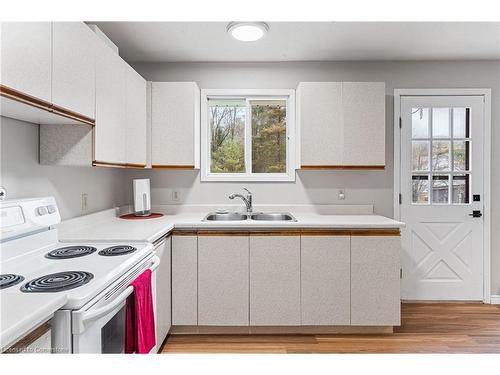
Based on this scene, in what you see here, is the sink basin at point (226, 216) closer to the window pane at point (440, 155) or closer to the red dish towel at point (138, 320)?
the red dish towel at point (138, 320)

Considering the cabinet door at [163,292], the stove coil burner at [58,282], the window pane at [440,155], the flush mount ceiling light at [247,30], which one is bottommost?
the cabinet door at [163,292]

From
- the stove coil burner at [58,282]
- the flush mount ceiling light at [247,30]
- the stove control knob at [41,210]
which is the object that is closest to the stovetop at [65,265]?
A: the stove coil burner at [58,282]

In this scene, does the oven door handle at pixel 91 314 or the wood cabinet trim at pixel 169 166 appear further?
the wood cabinet trim at pixel 169 166

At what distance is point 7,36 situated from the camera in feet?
3.49

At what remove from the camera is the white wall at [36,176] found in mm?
1487

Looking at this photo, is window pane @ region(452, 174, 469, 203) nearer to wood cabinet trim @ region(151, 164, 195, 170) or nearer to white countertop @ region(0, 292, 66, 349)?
wood cabinet trim @ region(151, 164, 195, 170)

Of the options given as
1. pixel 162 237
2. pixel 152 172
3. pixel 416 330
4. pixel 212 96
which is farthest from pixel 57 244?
pixel 416 330

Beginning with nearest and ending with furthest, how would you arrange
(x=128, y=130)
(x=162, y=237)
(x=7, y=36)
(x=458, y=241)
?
(x=7, y=36), (x=162, y=237), (x=128, y=130), (x=458, y=241)

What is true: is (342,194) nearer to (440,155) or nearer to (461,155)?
(440,155)

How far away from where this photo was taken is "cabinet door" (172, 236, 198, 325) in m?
2.29

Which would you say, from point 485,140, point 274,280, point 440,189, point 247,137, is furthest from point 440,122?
point 274,280

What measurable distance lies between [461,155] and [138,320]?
312cm

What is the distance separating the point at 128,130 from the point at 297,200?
1.64 metres

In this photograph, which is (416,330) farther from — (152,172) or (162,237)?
(152,172)
